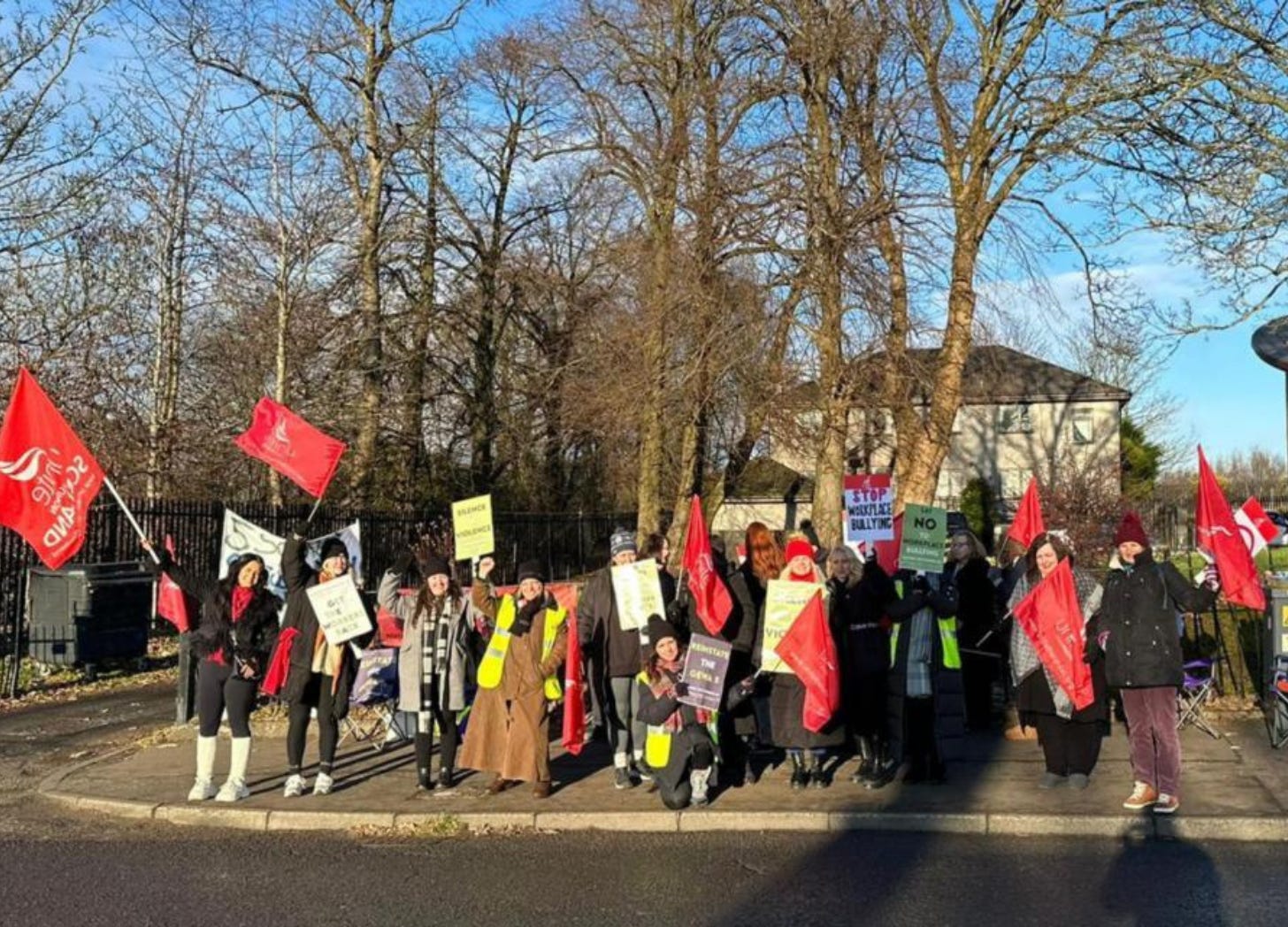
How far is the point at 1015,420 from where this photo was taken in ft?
171

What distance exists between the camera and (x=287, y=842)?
761cm

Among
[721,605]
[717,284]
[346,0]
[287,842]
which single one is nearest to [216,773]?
[287,842]

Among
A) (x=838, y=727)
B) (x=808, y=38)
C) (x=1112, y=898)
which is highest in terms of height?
(x=808, y=38)

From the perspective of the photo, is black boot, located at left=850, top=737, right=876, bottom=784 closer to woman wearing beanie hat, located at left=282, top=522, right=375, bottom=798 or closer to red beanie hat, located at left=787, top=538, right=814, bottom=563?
red beanie hat, located at left=787, top=538, right=814, bottom=563

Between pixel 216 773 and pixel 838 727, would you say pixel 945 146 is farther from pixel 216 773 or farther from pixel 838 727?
pixel 216 773

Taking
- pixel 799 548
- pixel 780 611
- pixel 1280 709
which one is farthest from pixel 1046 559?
pixel 1280 709

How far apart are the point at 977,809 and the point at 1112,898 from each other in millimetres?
1597

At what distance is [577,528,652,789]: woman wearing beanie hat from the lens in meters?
8.61

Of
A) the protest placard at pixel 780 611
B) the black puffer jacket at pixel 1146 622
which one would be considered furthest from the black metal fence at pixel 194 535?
the black puffer jacket at pixel 1146 622

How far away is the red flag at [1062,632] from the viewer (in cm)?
802

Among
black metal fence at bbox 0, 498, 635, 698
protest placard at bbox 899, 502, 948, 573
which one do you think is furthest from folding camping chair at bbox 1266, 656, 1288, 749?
black metal fence at bbox 0, 498, 635, 698

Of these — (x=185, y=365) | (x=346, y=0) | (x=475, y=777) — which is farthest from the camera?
(x=346, y=0)

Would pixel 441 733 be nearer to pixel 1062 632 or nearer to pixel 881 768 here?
Result: pixel 881 768

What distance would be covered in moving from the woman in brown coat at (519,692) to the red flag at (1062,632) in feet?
10.4
